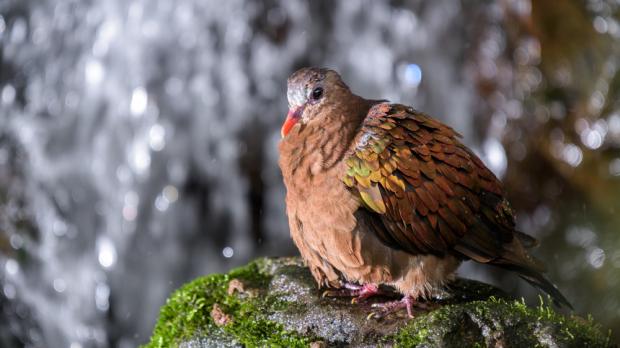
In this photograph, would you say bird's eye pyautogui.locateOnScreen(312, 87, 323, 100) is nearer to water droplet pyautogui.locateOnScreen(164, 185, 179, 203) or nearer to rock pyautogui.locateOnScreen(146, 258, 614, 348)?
rock pyautogui.locateOnScreen(146, 258, 614, 348)

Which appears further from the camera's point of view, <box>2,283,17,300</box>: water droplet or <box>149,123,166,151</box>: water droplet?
<box>149,123,166,151</box>: water droplet

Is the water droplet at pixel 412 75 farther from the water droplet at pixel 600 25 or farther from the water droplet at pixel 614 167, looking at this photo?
the water droplet at pixel 614 167

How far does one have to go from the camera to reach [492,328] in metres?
3.30

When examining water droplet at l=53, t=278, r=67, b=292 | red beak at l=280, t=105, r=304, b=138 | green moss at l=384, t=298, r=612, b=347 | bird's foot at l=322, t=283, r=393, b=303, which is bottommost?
green moss at l=384, t=298, r=612, b=347

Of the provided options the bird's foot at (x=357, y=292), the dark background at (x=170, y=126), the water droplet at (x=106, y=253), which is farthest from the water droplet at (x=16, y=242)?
the bird's foot at (x=357, y=292)

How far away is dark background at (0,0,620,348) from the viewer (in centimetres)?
786

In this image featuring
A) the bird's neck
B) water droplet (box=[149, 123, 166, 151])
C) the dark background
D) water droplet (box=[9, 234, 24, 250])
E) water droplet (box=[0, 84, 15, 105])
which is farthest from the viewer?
water droplet (box=[0, 84, 15, 105])

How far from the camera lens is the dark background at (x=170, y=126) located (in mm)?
7863

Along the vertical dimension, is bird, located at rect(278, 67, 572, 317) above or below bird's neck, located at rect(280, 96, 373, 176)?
below

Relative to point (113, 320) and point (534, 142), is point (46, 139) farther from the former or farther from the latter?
point (534, 142)

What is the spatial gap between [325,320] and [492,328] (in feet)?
2.55

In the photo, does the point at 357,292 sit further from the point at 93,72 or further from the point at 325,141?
the point at 93,72

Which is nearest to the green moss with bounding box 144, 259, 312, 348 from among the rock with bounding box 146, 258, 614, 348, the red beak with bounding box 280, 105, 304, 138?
the rock with bounding box 146, 258, 614, 348

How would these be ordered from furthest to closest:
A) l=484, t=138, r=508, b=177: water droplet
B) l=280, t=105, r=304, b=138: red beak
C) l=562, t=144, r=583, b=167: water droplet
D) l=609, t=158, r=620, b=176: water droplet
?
l=484, t=138, r=508, b=177: water droplet → l=562, t=144, r=583, b=167: water droplet → l=609, t=158, r=620, b=176: water droplet → l=280, t=105, r=304, b=138: red beak
